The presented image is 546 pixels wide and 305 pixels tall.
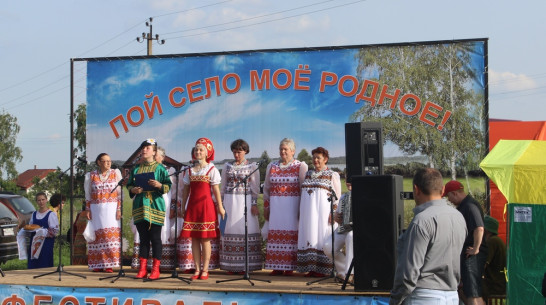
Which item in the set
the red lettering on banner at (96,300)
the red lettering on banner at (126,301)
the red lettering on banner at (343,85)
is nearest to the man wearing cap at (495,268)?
the red lettering on banner at (343,85)

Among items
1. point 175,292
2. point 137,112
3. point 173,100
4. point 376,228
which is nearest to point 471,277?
point 376,228

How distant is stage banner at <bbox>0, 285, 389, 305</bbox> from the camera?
20.5 ft

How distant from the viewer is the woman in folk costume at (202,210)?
7.38m

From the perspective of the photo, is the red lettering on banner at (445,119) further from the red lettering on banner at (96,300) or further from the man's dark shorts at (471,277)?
the red lettering on banner at (96,300)

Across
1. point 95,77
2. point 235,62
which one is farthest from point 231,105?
point 95,77

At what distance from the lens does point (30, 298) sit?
7.17 meters

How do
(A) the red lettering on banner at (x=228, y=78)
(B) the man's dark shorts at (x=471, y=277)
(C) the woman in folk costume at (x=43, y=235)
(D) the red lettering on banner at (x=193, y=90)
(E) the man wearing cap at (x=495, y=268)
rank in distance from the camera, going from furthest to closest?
1. (C) the woman in folk costume at (x=43, y=235)
2. (D) the red lettering on banner at (x=193, y=90)
3. (A) the red lettering on banner at (x=228, y=78)
4. (E) the man wearing cap at (x=495, y=268)
5. (B) the man's dark shorts at (x=471, y=277)

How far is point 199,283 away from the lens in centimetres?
705

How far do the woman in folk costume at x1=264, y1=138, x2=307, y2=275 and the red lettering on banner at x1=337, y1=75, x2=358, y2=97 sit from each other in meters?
1.18

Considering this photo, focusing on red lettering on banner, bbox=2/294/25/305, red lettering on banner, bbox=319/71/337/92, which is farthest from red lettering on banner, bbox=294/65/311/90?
red lettering on banner, bbox=2/294/25/305

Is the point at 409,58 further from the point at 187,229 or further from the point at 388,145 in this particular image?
the point at 187,229

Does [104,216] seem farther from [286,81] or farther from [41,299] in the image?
[286,81]

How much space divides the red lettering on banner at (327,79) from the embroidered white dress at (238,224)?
1.46 m

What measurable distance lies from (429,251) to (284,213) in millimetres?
3751
